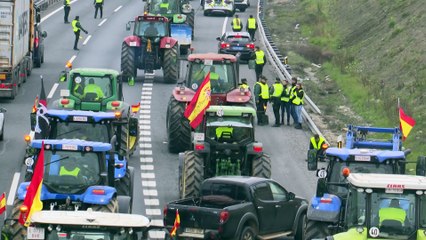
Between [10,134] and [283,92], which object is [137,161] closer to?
[10,134]

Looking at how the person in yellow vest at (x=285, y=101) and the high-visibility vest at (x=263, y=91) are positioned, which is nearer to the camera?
the person in yellow vest at (x=285, y=101)

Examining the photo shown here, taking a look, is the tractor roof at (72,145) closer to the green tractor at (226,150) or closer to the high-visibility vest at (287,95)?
the green tractor at (226,150)

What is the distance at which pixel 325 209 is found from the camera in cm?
2462

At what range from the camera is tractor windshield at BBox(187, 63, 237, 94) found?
39562mm

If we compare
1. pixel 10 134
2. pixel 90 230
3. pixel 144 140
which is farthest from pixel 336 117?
pixel 90 230

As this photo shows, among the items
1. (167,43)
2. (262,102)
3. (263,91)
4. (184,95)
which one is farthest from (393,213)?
(167,43)

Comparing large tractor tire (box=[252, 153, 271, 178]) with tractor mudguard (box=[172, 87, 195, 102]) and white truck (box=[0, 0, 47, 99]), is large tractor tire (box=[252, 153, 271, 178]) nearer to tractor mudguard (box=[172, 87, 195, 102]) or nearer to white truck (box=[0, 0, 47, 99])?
tractor mudguard (box=[172, 87, 195, 102])

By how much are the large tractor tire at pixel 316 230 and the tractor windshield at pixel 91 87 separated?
13.6 metres

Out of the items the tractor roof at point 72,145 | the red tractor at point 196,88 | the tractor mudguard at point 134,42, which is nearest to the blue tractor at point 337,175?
the tractor roof at point 72,145

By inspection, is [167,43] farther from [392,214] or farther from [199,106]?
[392,214]

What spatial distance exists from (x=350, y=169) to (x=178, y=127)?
13.1 meters

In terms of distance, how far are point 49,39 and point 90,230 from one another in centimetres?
4523

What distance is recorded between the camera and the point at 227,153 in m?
32.5

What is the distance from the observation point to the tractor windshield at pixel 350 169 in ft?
86.8
